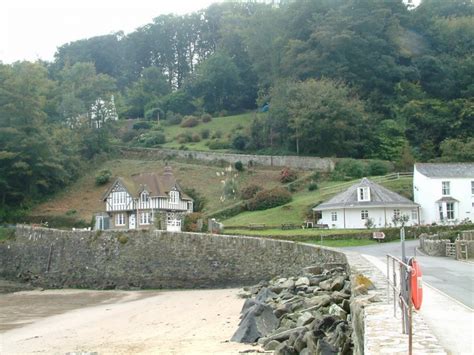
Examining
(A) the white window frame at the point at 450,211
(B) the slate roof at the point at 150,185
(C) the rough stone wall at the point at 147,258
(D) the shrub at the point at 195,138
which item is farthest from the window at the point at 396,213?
(D) the shrub at the point at 195,138

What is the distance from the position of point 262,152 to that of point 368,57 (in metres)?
16.0

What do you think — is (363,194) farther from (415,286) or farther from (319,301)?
(415,286)

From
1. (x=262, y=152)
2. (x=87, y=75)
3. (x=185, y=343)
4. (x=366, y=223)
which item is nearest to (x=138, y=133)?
(x=87, y=75)

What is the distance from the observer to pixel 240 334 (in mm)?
14367

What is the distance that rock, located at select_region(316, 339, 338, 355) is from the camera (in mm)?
9461

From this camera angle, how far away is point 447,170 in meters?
42.2

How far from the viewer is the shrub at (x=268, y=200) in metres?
46.6

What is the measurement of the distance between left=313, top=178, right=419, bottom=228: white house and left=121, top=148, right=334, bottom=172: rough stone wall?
1292cm

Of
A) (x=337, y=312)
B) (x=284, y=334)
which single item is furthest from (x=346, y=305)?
(x=284, y=334)

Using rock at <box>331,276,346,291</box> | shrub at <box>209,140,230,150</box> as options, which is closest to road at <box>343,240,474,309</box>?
rock at <box>331,276,346,291</box>

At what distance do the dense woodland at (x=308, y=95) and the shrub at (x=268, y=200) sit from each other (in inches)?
431

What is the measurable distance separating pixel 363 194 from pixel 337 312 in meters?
29.6

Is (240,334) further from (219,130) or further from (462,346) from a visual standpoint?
(219,130)

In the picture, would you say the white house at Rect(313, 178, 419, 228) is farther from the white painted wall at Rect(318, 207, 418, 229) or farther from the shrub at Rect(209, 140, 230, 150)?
the shrub at Rect(209, 140, 230, 150)
